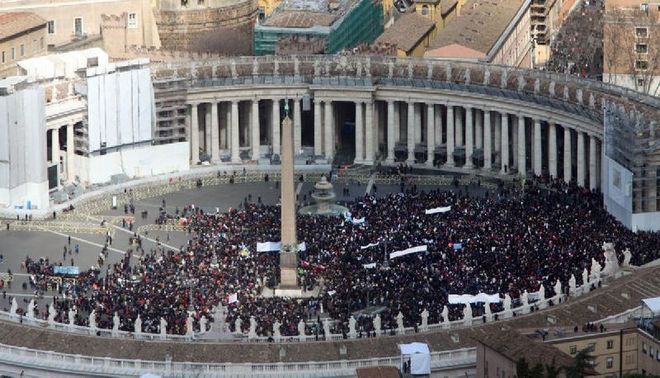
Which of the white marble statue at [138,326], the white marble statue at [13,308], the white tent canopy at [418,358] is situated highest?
the white marble statue at [13,308]

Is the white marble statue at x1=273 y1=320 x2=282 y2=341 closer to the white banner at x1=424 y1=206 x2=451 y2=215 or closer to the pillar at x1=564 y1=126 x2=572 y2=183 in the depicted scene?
the white banner at x1=424 y1=206 x2=451 y2=215

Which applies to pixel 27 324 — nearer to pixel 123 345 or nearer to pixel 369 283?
pixel 123 345

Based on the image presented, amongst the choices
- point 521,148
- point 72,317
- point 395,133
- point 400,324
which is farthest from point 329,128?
point 400,324

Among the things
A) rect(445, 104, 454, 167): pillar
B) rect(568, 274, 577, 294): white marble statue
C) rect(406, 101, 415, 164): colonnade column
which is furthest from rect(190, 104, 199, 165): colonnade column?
rect(568, 274, 577, 294): white marble statue

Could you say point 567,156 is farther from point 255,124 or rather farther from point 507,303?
point 507,303

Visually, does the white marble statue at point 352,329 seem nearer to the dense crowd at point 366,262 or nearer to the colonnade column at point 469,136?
the dense crowd at point 366,262

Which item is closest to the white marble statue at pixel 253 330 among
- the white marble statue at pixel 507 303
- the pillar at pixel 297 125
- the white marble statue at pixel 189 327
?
the white marble statue at pixel 189 327
